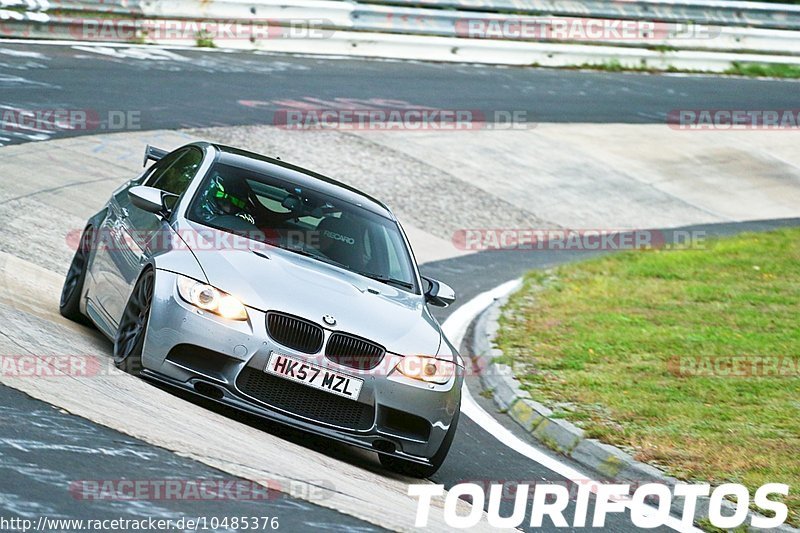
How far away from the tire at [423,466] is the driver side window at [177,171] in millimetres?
2366

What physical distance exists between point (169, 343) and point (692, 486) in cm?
316

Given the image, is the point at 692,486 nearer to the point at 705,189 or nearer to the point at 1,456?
the point at 1,456

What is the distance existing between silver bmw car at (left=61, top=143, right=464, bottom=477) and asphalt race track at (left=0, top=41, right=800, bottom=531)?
21.6 inches

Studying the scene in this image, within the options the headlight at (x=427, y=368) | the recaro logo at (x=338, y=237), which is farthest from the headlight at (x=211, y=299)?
the recaro logo at (x=338, y=237)

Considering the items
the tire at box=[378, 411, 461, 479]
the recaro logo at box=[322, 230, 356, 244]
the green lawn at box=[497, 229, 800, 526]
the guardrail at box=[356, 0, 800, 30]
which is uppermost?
the guardrail at box=[356, 0, 800, 30]

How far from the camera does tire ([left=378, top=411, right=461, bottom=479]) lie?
7.40m

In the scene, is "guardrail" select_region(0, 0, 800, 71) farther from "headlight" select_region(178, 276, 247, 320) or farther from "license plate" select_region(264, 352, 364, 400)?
"license plate" select_region(264, 352, 364, 400)

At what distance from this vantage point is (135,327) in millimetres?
7477

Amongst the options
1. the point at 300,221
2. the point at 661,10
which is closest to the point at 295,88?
the point at 661,10

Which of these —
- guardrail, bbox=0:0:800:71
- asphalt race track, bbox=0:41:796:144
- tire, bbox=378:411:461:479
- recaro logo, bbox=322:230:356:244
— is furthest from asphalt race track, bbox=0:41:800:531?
recaro logo, bbox=322:230:356:244

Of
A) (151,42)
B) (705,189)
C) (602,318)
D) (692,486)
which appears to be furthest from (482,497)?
(151,42)

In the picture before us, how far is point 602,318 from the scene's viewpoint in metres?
12.7

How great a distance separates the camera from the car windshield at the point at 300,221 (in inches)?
324

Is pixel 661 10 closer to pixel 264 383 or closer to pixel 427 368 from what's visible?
pixel 427 368
